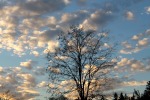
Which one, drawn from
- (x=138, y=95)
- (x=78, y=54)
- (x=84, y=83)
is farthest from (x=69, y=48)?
(x=138, y=95)

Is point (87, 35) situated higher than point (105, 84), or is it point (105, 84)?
point (87, 35)

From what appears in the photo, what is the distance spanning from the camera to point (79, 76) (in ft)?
128

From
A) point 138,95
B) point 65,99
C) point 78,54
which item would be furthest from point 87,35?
point 138,95

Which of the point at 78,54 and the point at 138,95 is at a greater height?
the point at 138,95

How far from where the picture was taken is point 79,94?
127 feet

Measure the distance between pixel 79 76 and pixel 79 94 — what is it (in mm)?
1997

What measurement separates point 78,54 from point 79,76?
2612 mm

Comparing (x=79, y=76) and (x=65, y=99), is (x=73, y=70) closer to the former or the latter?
(x=79, y=76)

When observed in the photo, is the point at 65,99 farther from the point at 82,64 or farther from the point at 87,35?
the point at 87,35

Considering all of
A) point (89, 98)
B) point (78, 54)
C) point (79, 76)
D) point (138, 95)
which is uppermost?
point (138, 95)

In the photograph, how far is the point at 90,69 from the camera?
3972 centimetres

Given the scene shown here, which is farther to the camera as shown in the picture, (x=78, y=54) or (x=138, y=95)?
(x=138, y=95)

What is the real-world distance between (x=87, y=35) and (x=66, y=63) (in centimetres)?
417

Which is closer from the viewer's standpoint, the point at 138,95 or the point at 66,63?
the point at 66,63
